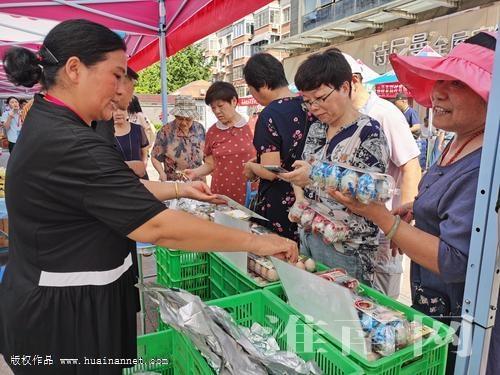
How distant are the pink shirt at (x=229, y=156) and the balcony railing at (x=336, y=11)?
1285 cm

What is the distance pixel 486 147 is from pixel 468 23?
12133 millimetres

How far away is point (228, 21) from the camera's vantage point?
9.84 feet

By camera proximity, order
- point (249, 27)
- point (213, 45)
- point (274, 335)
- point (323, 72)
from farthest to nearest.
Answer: point (213, 45), point (249, 27), point (323, 72), point (274, 335)

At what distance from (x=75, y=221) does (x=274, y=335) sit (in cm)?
70

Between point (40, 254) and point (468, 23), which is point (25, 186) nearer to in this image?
point (40, 254)

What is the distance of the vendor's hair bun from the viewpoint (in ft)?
3.66

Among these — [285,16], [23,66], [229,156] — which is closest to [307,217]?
[23,66]

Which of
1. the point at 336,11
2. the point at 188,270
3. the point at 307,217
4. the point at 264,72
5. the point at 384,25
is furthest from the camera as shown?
the point at 336,11

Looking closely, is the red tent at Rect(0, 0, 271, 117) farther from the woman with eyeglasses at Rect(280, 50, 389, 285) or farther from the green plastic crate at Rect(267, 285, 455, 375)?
the green plastic crate at Rect(267, 285, 455, 375)

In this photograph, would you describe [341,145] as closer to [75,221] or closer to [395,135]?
[395,135]

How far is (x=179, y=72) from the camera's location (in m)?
23.5

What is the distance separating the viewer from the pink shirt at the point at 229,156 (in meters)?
3.19

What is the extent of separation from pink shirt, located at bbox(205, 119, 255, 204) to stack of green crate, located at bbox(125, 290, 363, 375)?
6.33 feet

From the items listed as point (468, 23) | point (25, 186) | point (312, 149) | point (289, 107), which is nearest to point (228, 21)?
point (289, 107)
